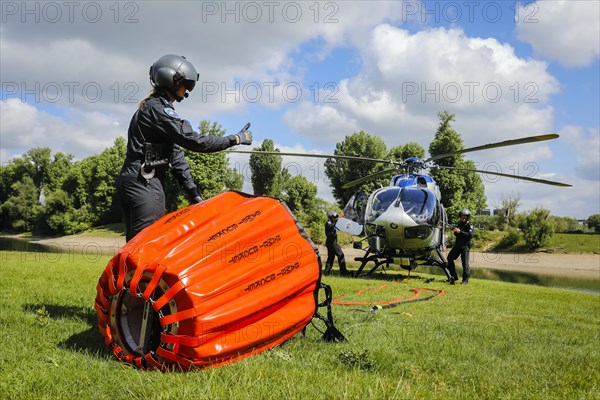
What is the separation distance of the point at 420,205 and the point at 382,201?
1.16 metres

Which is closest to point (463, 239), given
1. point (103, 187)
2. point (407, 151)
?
point (407, 151)

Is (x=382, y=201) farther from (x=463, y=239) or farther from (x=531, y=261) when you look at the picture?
(x=531, y=261)

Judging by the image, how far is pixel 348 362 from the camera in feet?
11.6

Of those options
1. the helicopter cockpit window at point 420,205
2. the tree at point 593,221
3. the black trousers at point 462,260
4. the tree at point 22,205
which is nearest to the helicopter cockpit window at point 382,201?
the helicopter cockpit window at point 420,205

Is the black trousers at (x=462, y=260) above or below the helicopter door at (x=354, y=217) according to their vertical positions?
below

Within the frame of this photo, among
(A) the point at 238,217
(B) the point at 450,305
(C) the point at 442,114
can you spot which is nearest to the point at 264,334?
(A) the point at 238,217

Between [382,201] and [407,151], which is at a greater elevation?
[407,151]

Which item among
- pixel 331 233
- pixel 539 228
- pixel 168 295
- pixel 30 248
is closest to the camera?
pixel 168 295

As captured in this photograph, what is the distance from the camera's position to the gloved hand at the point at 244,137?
4916mm

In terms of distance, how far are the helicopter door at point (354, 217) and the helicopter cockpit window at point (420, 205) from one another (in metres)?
1.62

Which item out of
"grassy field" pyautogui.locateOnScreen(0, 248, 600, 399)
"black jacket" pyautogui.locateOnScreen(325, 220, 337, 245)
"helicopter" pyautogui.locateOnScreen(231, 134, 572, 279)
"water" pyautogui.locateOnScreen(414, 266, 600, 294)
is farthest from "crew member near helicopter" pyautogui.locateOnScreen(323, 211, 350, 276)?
"grassy field" pyautogui.locateOnScreen(0, 248, 600, 399)

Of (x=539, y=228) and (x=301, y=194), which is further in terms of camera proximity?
(x=301, y=194)

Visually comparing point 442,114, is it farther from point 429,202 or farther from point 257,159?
point 429,202

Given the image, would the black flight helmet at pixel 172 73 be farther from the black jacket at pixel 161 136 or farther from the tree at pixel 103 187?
the tree at pixel 103 187
